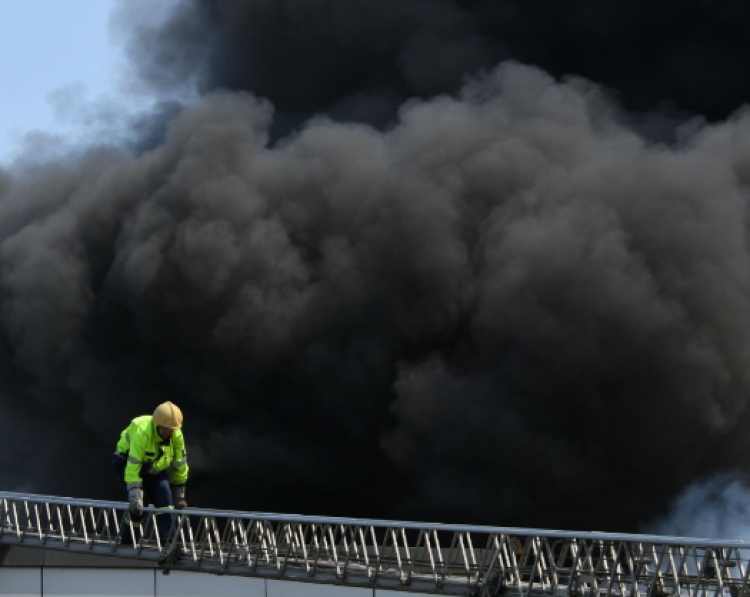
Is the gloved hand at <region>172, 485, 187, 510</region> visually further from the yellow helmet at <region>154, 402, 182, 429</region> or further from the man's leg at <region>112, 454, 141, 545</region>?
the yellow helmet at <region>154, 402, 182, 429</region>

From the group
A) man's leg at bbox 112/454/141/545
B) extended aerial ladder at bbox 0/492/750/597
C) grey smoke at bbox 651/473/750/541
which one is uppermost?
grey smoke at bbox 651/473/750/541

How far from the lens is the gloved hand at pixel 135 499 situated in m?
10.7

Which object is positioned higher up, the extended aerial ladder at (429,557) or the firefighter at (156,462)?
the firefighter at (156,462)

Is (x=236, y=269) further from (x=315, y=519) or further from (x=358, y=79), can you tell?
(x=315, y=519)

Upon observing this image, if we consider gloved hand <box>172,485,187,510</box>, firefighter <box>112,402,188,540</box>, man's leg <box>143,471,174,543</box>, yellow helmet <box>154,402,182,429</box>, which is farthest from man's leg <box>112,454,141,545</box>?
yellow helmet <box>154,402,182,429</box>

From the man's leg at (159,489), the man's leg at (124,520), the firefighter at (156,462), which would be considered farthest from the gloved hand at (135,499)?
the man's leg at (159,489)

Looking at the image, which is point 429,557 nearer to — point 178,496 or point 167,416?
point 167,416

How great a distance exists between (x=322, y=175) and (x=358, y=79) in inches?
177

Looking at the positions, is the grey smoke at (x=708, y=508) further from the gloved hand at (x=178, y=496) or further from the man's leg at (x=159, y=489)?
the man's leg at (x=159, y=489)

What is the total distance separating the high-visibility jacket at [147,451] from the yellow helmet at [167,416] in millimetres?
159

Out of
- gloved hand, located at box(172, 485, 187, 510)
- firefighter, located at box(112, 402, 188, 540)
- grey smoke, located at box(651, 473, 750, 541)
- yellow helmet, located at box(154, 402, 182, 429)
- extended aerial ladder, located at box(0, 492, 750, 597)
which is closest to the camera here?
extended aerial ladder, located at box(0, 492, 750, 597)

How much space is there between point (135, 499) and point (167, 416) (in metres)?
0.78

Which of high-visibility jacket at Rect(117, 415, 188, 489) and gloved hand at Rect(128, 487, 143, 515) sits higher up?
high-visibility jacket at Rect(117, 415, 188, 489)

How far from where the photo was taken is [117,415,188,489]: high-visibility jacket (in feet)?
35.0
